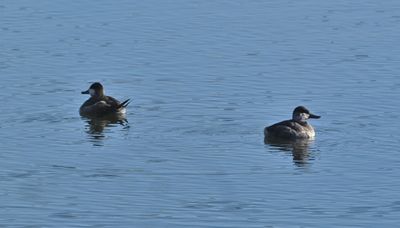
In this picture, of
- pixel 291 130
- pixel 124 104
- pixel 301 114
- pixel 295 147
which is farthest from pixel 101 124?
pixel 295 147

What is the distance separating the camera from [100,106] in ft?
98.4

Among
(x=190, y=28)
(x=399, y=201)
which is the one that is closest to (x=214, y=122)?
(x=399, y=201)

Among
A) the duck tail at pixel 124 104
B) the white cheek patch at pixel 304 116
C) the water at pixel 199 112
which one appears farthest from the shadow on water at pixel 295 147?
the duck tail at pixel 124 104

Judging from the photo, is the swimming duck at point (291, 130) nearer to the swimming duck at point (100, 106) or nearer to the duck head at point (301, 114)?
the duck head at point (301, 114)

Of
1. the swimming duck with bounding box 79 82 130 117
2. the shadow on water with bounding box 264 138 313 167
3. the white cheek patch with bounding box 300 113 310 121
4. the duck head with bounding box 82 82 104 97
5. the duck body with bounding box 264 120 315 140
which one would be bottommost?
the shadow on water with bounding box 264 138 313 167

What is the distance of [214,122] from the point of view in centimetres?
2772

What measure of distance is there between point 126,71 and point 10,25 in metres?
5.69

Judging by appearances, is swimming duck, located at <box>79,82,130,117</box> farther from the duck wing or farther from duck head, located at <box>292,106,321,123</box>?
the duck wing

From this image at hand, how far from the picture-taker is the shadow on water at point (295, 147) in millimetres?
25730

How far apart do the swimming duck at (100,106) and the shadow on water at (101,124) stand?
0.42 ft

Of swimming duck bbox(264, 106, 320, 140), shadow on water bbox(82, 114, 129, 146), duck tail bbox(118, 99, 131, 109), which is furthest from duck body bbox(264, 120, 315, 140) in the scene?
duck tail bbox(118, 99, 131, 109)

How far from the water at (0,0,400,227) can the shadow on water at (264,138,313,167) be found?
6 cm

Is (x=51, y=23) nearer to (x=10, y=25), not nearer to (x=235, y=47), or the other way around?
(x=10, y=25)

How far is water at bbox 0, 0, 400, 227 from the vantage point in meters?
21.5
